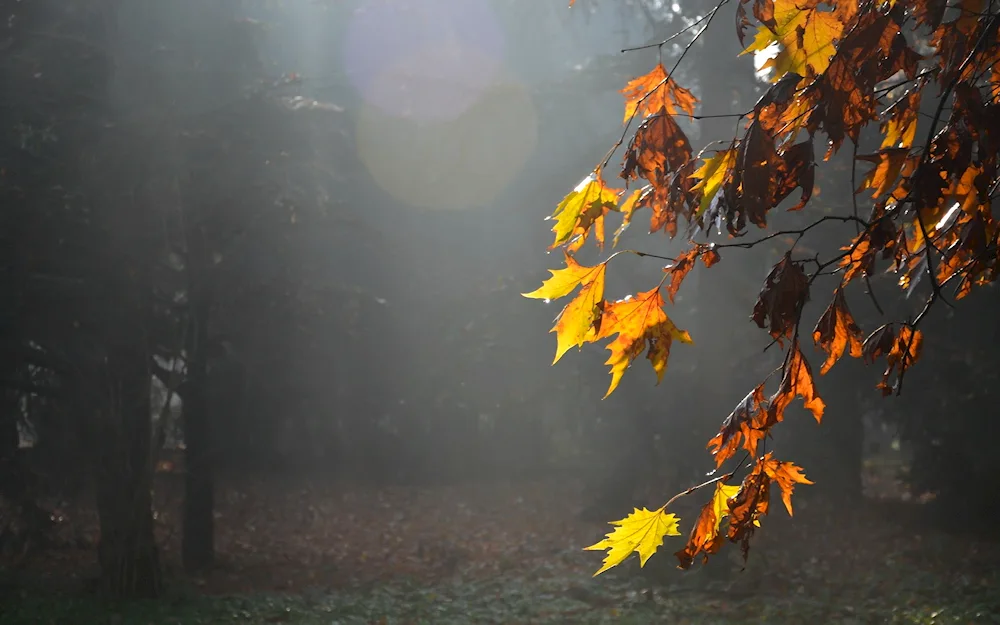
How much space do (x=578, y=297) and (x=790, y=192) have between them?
579 mm

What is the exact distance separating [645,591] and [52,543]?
7234 mm

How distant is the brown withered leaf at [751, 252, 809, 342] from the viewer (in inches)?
85.4

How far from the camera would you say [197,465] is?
43.9 feet

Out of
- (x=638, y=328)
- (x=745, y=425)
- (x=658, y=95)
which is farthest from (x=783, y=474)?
(x=658, y=95)

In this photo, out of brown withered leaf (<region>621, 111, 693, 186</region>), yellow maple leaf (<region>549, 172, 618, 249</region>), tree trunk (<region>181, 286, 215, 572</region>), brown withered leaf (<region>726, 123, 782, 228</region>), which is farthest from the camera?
tree trunk (<region>181, 286, 215, 572</region>)

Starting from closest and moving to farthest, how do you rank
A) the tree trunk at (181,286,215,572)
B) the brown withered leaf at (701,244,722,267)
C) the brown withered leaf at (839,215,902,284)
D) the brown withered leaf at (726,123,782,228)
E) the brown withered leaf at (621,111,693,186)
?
the brown withered leaf at (726,123,782,228) < the brown withered leaf at (839,215,902,284) < the brown withered leaf at (701,244,722,267) < the brown withered leaf at (621,111,693,186) < the tree trunk at (181,286,215,572)

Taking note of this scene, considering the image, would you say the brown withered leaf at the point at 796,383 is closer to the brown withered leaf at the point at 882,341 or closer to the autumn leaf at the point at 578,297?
the brown withered leaf at the point at 882,341

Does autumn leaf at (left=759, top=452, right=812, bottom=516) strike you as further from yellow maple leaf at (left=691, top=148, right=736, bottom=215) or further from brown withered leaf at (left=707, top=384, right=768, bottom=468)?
yellow maple leaf at (left=691, top=148, right=736, bottom=215)

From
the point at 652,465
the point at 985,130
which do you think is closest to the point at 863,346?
the point at 985,130

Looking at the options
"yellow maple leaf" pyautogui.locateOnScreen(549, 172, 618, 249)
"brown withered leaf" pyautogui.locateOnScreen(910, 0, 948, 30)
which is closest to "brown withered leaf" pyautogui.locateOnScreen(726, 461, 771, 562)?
"yellow maple leaf" pyautogui.locateOnScreen(549, 172, 618, 249)

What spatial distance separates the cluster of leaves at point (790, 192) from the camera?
85.5 inches

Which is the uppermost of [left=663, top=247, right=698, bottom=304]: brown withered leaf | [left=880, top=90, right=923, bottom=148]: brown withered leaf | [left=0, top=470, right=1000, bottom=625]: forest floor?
[left=880, top=90, right=923, bottom=148]: brown withered leaf

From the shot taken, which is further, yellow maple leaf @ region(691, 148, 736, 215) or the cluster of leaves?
yellow maple leaf @ region(691, 148, 736, 215)

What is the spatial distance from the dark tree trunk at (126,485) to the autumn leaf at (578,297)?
989cm
